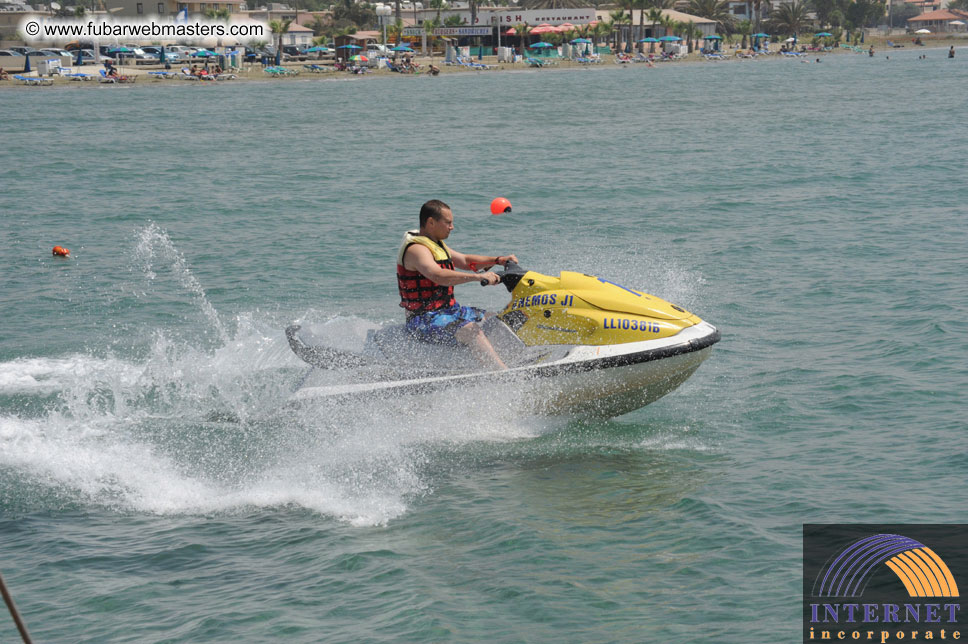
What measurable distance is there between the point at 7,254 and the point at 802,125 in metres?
28.8

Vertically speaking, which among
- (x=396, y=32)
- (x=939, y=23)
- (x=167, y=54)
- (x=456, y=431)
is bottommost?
(x=456, y=431)

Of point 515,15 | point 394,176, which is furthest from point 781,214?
point 515,15

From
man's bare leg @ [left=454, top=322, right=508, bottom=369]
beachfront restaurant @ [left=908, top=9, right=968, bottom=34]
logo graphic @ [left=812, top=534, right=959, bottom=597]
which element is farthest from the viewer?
beachfront restaurant @ [left=908, top=9, right=968, bottom=34]

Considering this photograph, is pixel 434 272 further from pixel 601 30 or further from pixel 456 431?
pixel 601 30

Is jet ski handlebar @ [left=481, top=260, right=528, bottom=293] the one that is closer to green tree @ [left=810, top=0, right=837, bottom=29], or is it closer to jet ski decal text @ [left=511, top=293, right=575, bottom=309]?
jet ski decal text @ [left=511, top=293, right=575, bottom=309]

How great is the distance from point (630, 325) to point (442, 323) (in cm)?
141

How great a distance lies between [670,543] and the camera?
6.77 metres

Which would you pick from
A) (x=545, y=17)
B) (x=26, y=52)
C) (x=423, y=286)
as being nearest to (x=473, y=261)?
(x=423, y=286)

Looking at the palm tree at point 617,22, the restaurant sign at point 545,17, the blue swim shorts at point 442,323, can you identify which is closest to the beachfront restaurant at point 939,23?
the palm tree at point 617,22

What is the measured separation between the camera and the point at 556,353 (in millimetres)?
8023

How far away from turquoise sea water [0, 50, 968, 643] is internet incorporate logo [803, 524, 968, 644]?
15cm

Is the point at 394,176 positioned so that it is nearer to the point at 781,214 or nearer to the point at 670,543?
the point at 781,214

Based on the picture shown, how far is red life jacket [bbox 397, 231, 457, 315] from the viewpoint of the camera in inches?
313

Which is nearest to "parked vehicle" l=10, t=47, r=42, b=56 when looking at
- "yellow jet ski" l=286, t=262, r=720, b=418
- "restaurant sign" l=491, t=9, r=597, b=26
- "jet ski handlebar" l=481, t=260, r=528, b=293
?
"restaurant sign" l=491, t=9, r=597, b=26
